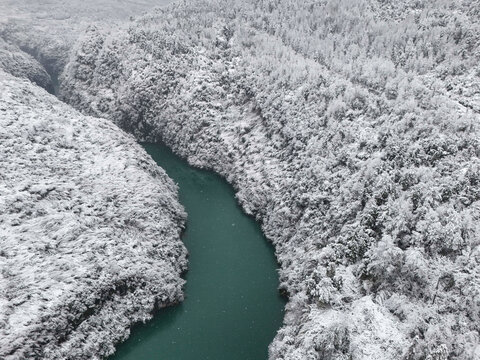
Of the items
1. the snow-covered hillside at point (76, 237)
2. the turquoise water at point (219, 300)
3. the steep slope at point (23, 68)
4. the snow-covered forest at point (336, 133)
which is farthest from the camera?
the steep slope at point (23, 68)

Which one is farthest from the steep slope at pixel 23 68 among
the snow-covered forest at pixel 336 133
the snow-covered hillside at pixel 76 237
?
the snow-covered hillside at pixel 76 237

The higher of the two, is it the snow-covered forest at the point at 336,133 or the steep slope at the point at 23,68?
the snow-covered forest at the point at 336,133

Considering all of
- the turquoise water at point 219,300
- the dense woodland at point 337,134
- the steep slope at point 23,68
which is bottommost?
the steep slope at point 23,68

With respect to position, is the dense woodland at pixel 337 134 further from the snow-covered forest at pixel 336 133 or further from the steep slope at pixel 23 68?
the steep slope at pixel 23 68

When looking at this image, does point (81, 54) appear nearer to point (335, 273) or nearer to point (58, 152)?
point (58, 152)

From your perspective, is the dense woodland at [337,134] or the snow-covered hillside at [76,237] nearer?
the dense woodland at [337,134]

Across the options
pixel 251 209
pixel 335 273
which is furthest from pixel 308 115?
pixel 335 273

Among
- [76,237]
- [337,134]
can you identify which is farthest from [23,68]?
[337,134]
